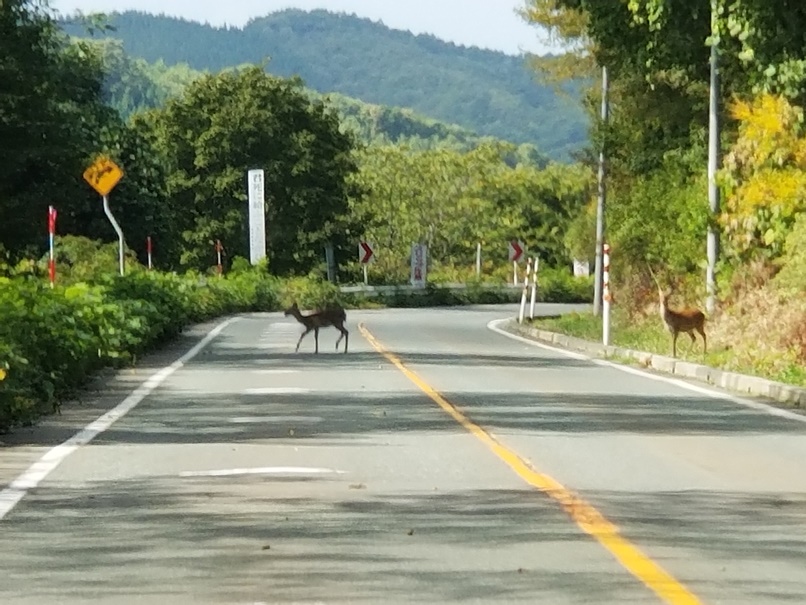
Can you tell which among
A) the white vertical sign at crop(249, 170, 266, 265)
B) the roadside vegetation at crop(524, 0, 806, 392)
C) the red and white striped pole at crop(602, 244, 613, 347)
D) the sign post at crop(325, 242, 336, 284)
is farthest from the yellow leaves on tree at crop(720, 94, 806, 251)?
the sign post at crop(325, 242, 336, 284)

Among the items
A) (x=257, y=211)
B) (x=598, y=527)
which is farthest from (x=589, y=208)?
(x=598, y=527)

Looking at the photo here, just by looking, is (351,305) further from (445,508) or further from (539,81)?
(445,508)

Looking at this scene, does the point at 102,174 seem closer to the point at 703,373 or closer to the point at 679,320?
the point at 679,320

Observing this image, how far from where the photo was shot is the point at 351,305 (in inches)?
2712

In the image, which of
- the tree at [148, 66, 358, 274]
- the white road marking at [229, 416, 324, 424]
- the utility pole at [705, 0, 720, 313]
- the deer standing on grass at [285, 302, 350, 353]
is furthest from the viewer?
the tree at [148, 66, 358, 274]

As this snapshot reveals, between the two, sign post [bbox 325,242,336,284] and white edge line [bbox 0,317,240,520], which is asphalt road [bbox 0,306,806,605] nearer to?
white edge line [bbox 0,317,240,520]

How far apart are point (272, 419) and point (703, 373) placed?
8593 millimetres

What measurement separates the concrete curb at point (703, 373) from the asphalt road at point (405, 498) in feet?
2.31

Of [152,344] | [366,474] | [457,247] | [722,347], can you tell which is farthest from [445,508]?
[457,247]

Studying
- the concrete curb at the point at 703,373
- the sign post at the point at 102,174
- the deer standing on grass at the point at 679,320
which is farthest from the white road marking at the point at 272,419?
the sign post at the point at 102,174

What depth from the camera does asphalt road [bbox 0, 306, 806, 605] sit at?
9.07m

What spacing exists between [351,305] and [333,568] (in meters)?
59.5

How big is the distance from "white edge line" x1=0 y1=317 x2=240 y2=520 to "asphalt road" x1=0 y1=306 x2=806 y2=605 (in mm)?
37

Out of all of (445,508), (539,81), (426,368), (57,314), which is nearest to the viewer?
(445,508)
